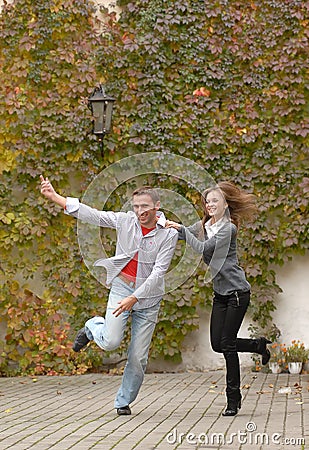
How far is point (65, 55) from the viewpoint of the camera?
9.19 meters

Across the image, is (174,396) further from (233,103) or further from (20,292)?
(233,103)

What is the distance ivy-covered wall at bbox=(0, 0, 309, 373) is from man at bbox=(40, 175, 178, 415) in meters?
2.96

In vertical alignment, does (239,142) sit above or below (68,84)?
A: below

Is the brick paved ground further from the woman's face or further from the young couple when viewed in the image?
the woman's face

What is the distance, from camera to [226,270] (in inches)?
241

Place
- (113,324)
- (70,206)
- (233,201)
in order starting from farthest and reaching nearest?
(233,201) < (113,324) < (70,206)

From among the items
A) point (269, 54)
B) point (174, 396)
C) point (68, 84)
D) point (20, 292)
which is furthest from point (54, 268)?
point (269, 54)

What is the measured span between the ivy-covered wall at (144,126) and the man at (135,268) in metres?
2.96

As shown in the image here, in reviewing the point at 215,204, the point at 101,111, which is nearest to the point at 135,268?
the point at 215,204

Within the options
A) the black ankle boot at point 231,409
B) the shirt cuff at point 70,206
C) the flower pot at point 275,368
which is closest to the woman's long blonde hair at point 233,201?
the shirt cuff at point 70,206

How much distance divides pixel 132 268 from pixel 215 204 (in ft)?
2.39

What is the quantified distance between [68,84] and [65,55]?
298 mm

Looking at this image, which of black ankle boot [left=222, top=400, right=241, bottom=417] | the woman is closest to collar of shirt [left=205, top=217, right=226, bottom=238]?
the woman

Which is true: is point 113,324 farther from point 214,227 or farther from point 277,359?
point 277,359
